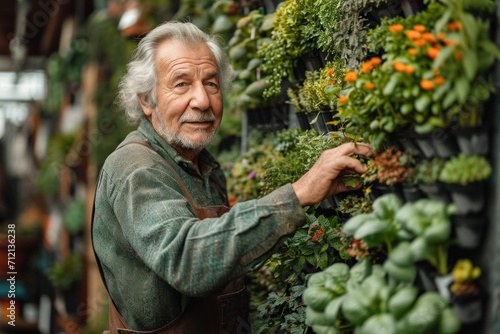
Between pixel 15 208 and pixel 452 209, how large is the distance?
11.4 metres

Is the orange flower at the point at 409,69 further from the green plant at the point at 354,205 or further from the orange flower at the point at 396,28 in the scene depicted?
the green plant at the point at 354,205

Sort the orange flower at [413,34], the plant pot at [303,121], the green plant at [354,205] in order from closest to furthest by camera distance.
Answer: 1. the orange flower at [413,34]
2. the green plant at [354,205]
3. the plant pot at [303,121]

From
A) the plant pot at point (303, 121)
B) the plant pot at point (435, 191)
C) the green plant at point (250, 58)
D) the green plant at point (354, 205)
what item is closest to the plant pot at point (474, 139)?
the plant pot at point (435, 191)

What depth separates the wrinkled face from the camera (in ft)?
8.33

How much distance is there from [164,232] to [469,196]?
0.88 meters

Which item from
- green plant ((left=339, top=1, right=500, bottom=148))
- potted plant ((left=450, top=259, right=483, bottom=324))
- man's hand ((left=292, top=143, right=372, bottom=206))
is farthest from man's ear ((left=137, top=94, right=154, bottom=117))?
potted plant ((left=450, top=259, right=483, bottom=324))

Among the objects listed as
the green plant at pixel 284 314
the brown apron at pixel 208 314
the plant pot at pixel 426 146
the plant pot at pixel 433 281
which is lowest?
the green plant at pixel 284 314

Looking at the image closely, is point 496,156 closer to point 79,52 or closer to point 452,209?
point 452,209

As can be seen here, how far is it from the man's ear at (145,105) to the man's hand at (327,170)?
79 cm

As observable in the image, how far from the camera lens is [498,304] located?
1.75 m

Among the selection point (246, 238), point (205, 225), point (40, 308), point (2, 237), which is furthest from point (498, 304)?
point (40, 308)

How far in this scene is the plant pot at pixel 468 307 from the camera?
1767 mm

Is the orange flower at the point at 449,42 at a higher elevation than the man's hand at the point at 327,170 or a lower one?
higher

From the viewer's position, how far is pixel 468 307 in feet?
5.81
